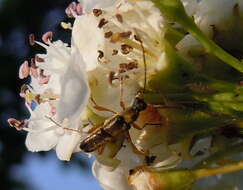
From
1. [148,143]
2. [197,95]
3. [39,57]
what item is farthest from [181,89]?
[39,57]

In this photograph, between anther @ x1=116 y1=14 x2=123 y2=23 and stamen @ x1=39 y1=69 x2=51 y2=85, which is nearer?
anther @ x1=116 y1=14 x2=123 y2=23

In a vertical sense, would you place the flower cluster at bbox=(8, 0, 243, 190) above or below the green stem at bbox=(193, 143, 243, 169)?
above

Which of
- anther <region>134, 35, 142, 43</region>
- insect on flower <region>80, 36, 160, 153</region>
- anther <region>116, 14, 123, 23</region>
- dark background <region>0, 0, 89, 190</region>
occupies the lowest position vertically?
dark background <region>0, 0, 89, 190</region>

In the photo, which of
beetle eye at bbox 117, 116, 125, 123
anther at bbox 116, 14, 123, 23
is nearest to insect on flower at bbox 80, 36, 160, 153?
beetle eye at bbox 117, 116, 125, 123

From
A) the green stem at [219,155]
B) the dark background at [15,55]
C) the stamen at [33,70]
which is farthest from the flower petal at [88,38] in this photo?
the dark background at [15,55]

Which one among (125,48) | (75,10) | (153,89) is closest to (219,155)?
(153,89)

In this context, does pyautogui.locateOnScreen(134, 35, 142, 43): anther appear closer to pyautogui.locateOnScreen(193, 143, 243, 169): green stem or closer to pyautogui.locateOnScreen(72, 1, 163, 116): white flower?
pyautogui.locateOnScreen(72, 1, 163, 116): white flower
